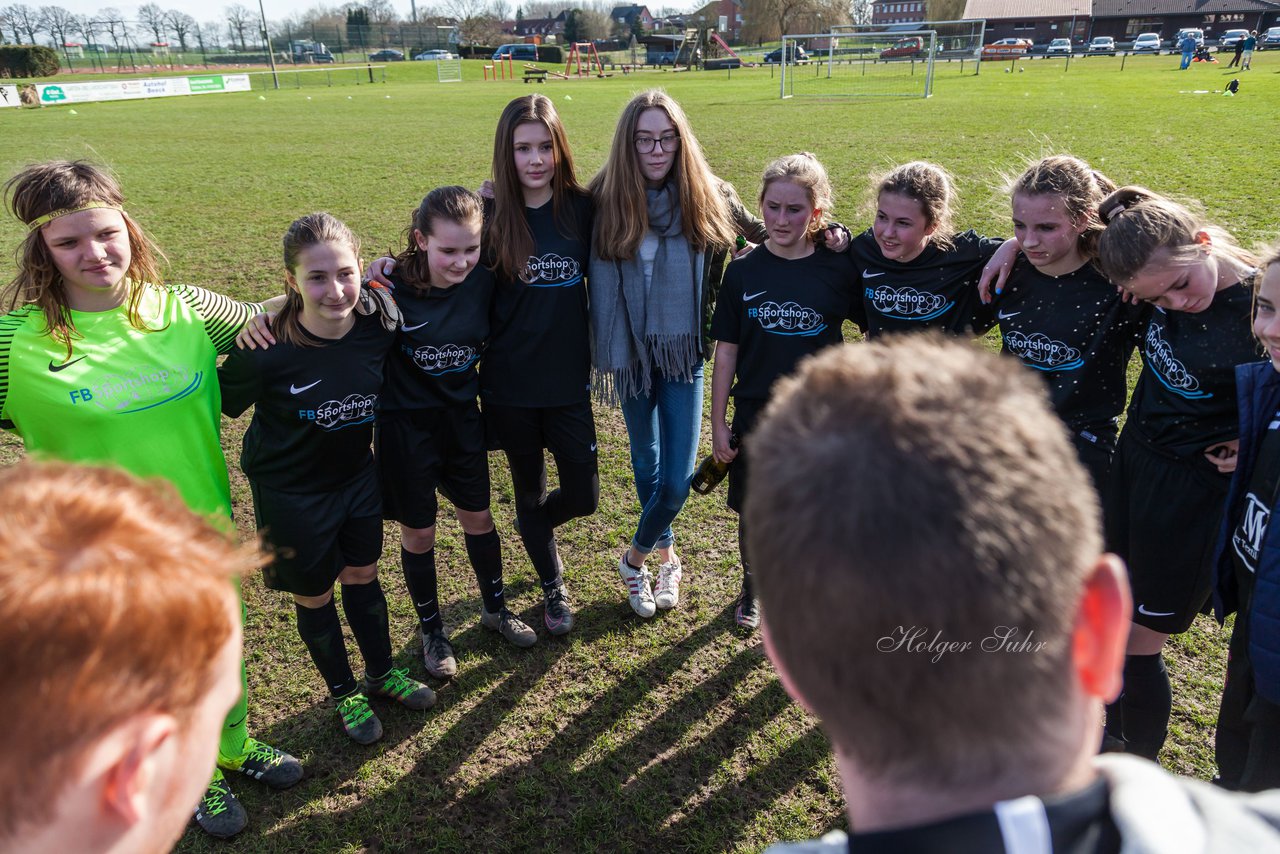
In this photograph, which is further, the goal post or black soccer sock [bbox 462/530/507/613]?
the goal post

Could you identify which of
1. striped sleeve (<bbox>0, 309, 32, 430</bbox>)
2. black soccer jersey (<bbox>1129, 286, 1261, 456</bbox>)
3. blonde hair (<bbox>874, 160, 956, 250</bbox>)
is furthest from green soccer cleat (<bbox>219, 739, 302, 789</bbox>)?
black soccer jersey (<bbox>1129, 286, 1261, 456</bbox>)

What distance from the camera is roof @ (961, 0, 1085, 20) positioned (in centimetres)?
6644

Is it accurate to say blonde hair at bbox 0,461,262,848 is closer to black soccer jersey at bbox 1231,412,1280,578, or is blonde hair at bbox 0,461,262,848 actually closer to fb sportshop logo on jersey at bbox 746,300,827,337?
black soccer jersey at bbox 1231,412,1280,578

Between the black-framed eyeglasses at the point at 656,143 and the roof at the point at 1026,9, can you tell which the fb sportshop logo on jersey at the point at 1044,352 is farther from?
the roof at the point at 1026,9

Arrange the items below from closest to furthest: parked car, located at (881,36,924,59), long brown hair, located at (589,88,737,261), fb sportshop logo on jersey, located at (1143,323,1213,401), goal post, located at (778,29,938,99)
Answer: fb sportshop logo on jersey, located at (1143,323,1213,401), long brown hair, located at (589,88,737,261), goal post, located at (778,29,938,99), parked car, located at (881,36,924,59)

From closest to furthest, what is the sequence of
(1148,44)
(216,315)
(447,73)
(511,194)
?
(216,315), (511,194), (447,73), (1148,44)

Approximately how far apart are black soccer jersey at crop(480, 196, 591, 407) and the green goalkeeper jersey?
1.08 meters

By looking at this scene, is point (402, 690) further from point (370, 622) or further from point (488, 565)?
point (488, 565)

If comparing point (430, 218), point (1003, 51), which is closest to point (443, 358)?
point (430, 218)

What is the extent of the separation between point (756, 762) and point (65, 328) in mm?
2753

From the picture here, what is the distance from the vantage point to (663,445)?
12.3 feet

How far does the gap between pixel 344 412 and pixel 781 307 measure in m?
1.76

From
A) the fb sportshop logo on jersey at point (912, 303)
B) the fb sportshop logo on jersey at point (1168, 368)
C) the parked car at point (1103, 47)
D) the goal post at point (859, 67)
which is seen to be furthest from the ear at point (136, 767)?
the parked car at point (1103, 47)

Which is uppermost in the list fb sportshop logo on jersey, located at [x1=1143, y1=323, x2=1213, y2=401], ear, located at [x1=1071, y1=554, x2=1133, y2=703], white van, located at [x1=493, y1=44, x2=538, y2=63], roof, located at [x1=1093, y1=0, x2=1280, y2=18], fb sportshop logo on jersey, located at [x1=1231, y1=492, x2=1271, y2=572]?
roof, located at [x1=1093, y1=0, x2=1280, y2=18]
